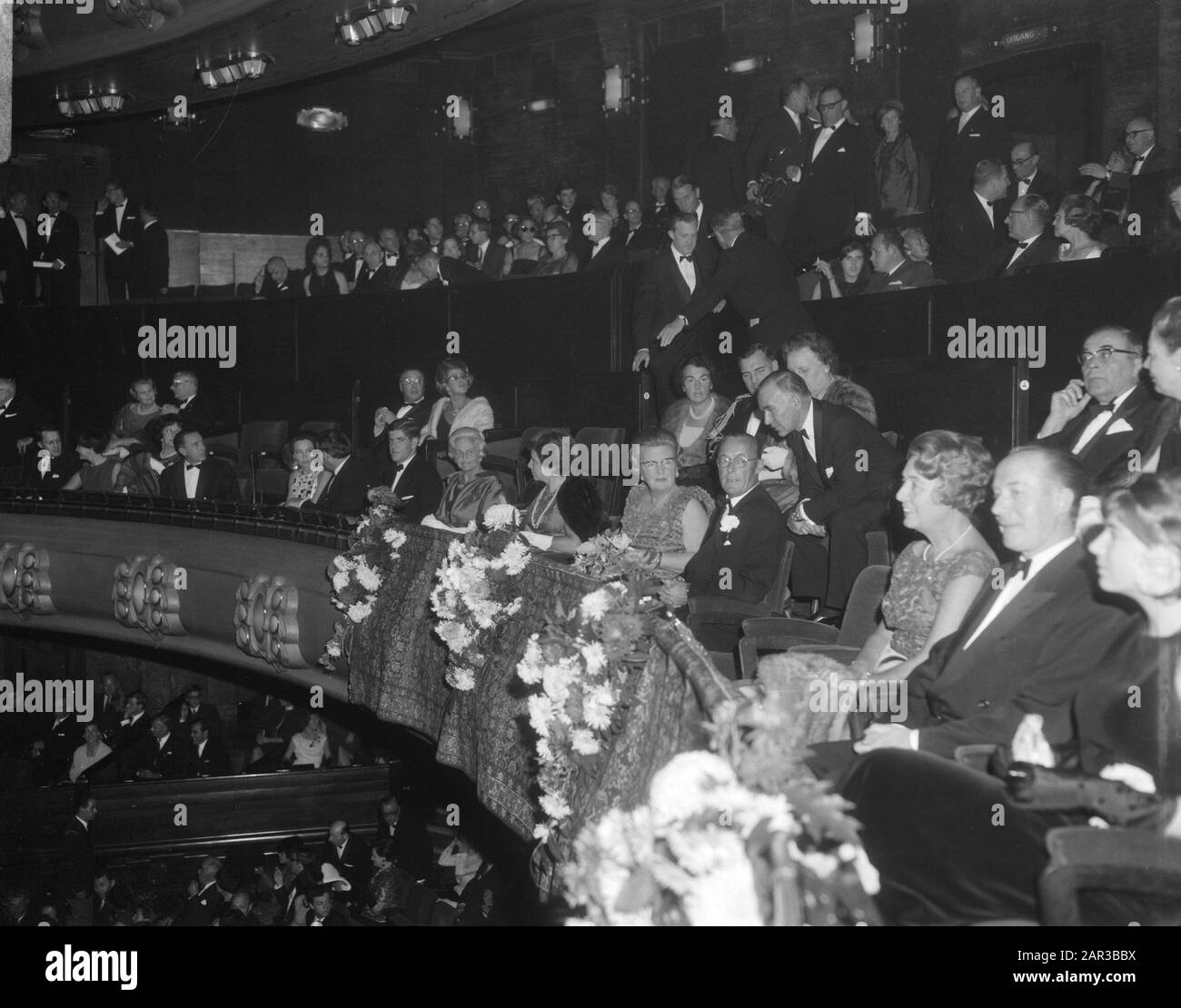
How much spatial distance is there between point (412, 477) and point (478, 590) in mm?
2206

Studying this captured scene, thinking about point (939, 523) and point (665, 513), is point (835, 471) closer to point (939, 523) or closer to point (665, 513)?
point (665, 513)

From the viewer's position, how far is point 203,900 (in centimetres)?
990

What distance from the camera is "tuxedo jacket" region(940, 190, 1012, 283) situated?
764 cm

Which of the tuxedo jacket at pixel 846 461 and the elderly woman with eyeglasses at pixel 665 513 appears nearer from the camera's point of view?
the tuxedo jacket at pixel 846 461

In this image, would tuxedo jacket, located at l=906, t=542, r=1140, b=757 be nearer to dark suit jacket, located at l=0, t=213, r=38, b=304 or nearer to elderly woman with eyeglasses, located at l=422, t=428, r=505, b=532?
elderly woman with eyeglasses, located at l=422, t=428, r=505, b=532

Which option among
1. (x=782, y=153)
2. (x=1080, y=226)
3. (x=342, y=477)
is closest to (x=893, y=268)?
(x=1080, y=226)

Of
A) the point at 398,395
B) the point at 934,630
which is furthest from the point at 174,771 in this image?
the point at 934,630

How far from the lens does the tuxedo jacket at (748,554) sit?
5324 millimetres

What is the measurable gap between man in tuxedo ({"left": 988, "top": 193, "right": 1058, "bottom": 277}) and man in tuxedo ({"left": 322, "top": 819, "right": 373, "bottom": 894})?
620 cm

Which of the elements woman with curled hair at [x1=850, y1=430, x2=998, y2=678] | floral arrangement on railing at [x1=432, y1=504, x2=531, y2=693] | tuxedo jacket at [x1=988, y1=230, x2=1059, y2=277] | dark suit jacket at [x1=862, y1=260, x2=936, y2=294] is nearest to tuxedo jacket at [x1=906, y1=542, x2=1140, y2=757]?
woman with curled hair at [x1=850, y1=430, x2=998, y2=678]

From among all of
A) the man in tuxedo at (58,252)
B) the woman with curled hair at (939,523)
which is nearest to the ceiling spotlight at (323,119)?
the man in tuxedo at (58,252)

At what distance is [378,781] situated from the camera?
1170cm

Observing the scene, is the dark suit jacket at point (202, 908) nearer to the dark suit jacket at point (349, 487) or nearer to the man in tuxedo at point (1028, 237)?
the dark suit jacket at point (349, 487)

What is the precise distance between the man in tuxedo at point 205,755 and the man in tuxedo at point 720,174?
248 inches
